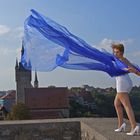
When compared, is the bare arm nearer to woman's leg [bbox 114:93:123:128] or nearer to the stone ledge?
woman's leg [bbox 114:93:123:128]

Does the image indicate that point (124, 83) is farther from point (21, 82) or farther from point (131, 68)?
point (21, 82)

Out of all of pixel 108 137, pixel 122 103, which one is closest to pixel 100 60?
pixel 122 103

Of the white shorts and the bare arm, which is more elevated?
the bare arm


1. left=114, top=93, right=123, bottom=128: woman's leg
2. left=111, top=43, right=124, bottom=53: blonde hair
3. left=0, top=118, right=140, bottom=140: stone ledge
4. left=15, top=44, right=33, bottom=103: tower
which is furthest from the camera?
left=15, top=44, right=33, bottom=103: tower

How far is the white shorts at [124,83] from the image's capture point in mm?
6781

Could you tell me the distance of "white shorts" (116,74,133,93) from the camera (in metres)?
6.78

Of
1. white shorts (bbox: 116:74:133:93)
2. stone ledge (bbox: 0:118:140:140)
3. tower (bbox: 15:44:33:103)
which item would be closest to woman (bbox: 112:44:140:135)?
white shorts (bbox: 116:74:133:93)

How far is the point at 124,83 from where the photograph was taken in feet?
22.2

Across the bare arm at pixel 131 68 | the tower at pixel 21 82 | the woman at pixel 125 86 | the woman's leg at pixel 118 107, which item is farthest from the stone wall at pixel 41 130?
the tower at pixel 21 82

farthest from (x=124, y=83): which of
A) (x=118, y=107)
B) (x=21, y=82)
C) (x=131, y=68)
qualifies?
(x=21, y=82)

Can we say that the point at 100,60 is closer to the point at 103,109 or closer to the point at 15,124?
the point at 15,124

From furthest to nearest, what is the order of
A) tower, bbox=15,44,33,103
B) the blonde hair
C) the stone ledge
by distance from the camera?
tower, bbox=15,44,33,103, the stone ledge, the blonde hair

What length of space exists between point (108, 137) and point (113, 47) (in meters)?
1.30

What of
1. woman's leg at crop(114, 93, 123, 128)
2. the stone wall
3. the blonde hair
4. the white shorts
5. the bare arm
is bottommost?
the stone wall
